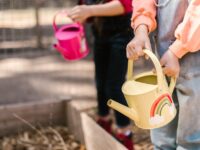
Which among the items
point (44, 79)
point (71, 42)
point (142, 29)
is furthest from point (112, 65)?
point (44, 79)

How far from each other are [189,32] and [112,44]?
759 millimetres

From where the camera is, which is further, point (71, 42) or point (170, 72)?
point (71, 42)

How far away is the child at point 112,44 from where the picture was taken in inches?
73.2

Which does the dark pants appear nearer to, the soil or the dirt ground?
the soil

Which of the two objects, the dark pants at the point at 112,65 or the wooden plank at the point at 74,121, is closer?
the dark pants at the point at 112,65

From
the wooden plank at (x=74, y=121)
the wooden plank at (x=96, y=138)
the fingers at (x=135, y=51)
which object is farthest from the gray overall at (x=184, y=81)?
the wooden plank at (x=74, y=121)

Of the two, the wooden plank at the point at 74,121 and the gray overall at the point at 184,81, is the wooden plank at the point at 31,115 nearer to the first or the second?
the wooden plank at the point at 74,121

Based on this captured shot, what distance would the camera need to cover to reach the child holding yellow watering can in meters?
1.31

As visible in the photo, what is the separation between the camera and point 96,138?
1.88 m

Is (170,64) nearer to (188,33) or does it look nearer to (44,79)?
(188,33)

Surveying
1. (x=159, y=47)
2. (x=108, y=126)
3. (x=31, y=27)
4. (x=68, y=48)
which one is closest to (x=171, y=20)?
(x=159, y=47)

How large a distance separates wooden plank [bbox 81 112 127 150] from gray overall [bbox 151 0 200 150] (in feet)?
0.89

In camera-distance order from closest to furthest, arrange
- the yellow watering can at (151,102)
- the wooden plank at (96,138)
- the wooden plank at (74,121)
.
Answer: the yellow watering can at (151,102) < the wooden plank at (96,138) < the wooden plank at (74,121)

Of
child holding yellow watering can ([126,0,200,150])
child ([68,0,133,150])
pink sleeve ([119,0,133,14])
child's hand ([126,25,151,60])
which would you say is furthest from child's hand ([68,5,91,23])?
child's hand ([126,25,151,60])
